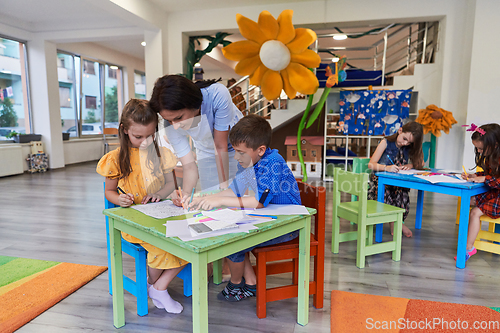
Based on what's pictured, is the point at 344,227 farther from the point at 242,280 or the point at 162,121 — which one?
the point at 162,121

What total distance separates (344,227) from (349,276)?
94 cm

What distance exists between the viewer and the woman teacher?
55.9 inches

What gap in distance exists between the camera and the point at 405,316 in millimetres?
1400

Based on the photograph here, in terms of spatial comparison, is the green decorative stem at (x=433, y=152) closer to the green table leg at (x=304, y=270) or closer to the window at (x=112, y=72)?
the green table leg at (x=304, y=270)

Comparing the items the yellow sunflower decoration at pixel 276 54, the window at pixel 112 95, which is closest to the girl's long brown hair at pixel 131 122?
the yellow sunflower decoration at pixel 276 54

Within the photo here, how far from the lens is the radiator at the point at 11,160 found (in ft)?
16.9

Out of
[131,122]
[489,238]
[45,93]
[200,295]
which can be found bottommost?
[489,238]

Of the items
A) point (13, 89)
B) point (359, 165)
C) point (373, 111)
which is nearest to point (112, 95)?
point (13, 89)

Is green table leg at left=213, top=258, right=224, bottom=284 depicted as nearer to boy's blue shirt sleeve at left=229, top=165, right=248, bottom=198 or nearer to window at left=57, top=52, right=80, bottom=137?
boy's blue shirt sleeve at left=229, top=165, right=248, bottom=198

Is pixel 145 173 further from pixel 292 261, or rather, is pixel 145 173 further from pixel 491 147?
pixel 491 147

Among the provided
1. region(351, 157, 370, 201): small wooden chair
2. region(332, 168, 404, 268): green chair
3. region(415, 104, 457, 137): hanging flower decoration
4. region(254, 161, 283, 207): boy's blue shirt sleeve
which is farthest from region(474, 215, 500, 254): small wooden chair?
region(415, 104, 457, 137): hanging flower decoration

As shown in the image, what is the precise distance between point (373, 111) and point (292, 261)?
396 centimetres

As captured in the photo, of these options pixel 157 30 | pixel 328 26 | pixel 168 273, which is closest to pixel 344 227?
pixel 168 273

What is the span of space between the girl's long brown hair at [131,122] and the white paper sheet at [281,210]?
0.62m
